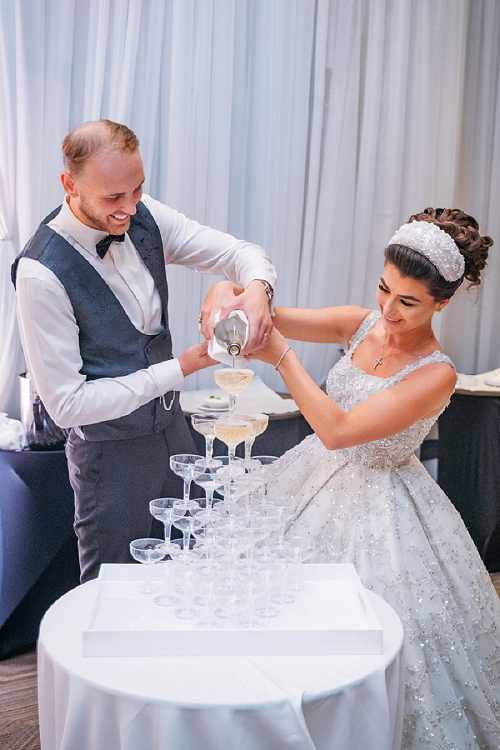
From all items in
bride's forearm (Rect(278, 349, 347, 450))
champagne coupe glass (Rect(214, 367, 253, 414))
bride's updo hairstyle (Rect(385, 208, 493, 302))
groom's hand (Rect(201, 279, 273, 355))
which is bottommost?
bride's forearm (Rect(278, 349, 347, 450))

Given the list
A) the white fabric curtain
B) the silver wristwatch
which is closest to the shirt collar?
the silver wristwatch

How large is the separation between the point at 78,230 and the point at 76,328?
0.81 ft

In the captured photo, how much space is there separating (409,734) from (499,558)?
2.16m

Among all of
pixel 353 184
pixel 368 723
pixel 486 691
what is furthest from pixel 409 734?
pixel 353 184

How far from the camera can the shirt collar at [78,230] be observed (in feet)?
6.62

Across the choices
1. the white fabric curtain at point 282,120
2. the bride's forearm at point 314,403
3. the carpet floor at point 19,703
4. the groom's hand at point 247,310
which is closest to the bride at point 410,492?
the bride's forearm at point 314,403

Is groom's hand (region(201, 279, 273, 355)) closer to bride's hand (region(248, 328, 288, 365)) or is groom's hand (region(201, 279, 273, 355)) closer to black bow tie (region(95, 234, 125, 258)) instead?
bride's hand (region(248, 328, 288, 365))

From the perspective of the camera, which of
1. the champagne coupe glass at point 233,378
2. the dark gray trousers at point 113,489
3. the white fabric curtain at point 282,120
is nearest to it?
the champagne coupe glass at point 233,378

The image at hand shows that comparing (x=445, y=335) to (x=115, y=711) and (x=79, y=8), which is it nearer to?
(x=79, y=8)

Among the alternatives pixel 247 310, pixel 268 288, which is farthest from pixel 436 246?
pixel 247 310

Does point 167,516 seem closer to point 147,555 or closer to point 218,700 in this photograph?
point 147,555

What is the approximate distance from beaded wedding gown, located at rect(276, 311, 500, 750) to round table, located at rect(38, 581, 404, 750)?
45 cm

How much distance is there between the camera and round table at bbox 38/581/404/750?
1.34 meters

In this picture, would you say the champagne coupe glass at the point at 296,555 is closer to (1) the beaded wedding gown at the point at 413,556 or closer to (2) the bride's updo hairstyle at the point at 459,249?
(1) the beaded wedding gown at the point at 413,556
